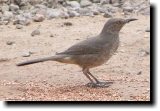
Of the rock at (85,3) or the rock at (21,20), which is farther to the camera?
the rock at (85,3)

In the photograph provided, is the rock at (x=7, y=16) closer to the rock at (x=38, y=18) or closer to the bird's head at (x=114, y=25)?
the rock at (x=38, y=18)

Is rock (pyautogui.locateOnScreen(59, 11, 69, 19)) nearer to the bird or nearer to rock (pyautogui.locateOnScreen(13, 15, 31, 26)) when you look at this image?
rock (pyautogui.locateOnScreen(13, 15, 31, 26))

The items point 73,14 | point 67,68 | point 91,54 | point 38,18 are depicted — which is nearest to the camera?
point 91,54

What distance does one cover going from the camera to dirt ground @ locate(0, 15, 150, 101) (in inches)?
249

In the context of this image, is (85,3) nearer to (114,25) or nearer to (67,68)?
(67,68)

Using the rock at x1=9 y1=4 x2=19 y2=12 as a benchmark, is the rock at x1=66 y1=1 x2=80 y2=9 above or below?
below

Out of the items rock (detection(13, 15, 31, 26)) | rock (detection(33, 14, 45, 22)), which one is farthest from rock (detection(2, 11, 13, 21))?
rock (detection(33, 14, 45, 22))

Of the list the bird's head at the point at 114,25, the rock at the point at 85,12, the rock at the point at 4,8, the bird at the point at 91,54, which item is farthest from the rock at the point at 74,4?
the bird at the point at 91,54

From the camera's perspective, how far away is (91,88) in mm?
6668

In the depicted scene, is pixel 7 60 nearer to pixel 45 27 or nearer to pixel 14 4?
pixel 45 27

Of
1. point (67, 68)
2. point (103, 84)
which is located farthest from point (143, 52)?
point (103, 84)

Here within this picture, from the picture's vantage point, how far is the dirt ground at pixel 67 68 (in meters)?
6.32

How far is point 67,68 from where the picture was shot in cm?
757

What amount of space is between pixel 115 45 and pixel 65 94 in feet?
2.78
